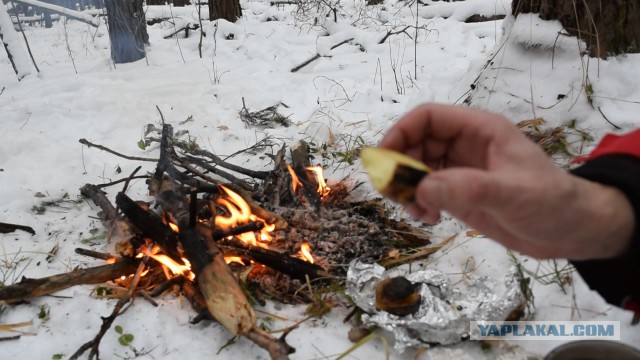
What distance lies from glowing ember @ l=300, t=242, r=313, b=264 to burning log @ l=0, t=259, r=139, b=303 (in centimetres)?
91

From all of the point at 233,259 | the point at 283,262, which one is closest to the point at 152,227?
the point at 233,259

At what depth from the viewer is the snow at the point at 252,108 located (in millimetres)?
2053

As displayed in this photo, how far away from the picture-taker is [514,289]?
6.23 feet

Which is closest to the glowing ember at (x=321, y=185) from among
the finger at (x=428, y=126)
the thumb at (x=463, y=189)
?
the finger at (x=428, y=126)

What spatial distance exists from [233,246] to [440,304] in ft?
3.78

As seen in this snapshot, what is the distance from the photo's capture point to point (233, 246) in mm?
2467

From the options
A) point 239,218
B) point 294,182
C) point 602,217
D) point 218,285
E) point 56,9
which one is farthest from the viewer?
point 56,9

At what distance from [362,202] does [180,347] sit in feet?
4.79

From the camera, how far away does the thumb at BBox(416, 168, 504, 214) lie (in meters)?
1.01

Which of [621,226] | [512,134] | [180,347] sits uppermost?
[512,134]

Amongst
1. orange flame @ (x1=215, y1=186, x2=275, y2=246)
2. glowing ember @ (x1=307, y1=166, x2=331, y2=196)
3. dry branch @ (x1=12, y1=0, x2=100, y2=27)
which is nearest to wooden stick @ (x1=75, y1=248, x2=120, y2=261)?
orange flame @ (x1=215, y1=186, x2=275, y2=246)

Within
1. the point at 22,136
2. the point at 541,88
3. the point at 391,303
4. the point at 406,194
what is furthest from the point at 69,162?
the point at 541,88

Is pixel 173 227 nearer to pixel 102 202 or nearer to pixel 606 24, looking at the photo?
pixel 102 202

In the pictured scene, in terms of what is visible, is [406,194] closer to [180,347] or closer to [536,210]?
[536,210]
